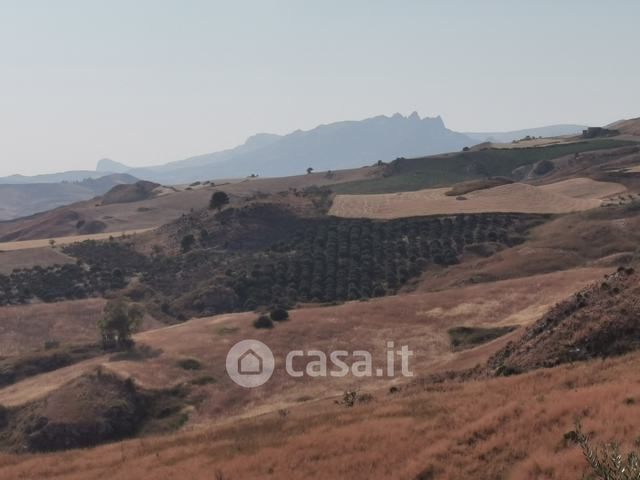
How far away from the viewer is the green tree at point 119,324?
6256cm

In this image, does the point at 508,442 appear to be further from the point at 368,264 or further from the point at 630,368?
the point at 368,264

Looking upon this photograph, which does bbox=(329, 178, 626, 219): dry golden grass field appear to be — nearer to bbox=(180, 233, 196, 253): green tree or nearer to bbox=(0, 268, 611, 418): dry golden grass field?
bbox=(180, 233, 196, 253): green tree

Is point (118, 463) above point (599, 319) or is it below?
below

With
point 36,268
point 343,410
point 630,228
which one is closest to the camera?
point 343,410

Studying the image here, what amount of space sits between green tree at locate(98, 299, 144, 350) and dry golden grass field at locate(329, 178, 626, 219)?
65216 mm

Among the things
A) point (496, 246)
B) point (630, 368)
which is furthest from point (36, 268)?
point (630, 368)

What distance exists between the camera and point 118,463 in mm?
26156

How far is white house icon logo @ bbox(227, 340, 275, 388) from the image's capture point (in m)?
51.4

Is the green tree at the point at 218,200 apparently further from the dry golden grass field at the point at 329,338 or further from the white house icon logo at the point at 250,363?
the white house icon logo at the point at 250,363

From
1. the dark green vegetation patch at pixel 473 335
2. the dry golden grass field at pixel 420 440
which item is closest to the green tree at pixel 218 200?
the dark green vegetation patch at pixel 473 335

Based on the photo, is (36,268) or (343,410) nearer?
(343,410)

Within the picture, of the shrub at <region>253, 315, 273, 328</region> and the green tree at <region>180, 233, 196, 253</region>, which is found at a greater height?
the green tree at <region>180, 233, 196, 253</region>

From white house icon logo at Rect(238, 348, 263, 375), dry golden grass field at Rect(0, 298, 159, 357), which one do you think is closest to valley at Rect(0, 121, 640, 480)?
dry golden grass field at Rect(0, 298, 159, 357)

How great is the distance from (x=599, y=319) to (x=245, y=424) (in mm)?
19125
